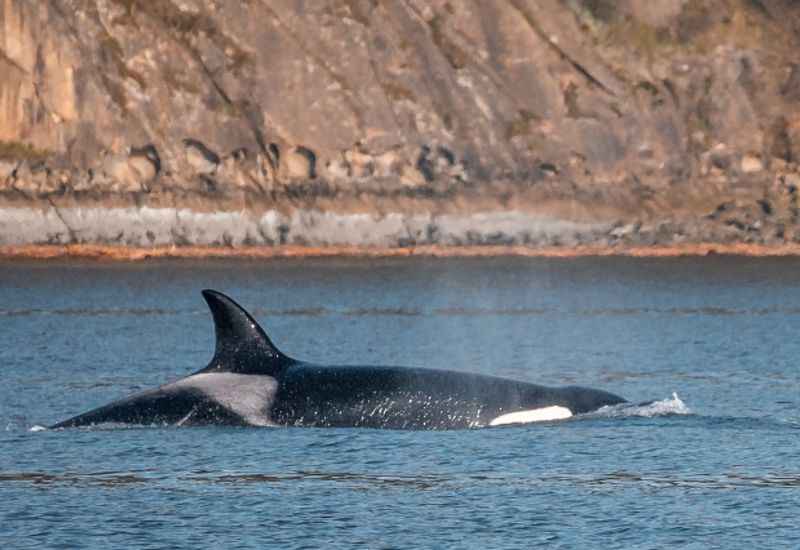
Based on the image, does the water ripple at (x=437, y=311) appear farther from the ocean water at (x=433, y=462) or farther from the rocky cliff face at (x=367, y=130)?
the rocky cliff face at (x=367, y=130)

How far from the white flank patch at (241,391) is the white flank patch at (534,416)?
3.79m

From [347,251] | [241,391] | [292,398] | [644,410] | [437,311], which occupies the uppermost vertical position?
[241,391]

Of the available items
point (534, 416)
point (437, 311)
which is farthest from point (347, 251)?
point (534, 416)

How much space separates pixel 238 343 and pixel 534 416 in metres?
5.21

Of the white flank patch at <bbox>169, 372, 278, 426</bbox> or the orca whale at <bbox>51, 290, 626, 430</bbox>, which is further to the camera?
the white flank patch at <bbox>169, 372, 278, 426</bbox>

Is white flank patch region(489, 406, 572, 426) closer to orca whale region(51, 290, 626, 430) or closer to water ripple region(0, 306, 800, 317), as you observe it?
orca whale region(51, 290, 626, 430)

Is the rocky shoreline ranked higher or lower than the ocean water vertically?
higher

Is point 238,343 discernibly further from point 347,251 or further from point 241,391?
point 347,251

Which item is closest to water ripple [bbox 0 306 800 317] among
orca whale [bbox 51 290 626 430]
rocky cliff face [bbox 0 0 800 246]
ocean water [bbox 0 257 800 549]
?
ocean water [bbox 0 257 800 549]

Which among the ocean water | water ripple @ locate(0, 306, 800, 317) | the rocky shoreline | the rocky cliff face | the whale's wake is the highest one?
the rocky cliff face

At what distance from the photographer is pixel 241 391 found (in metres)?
31.0

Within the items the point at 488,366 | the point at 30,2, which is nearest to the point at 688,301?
the point at 488,366

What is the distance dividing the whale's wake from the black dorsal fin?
5675 mm

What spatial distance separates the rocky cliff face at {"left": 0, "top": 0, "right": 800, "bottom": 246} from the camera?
119 meters
